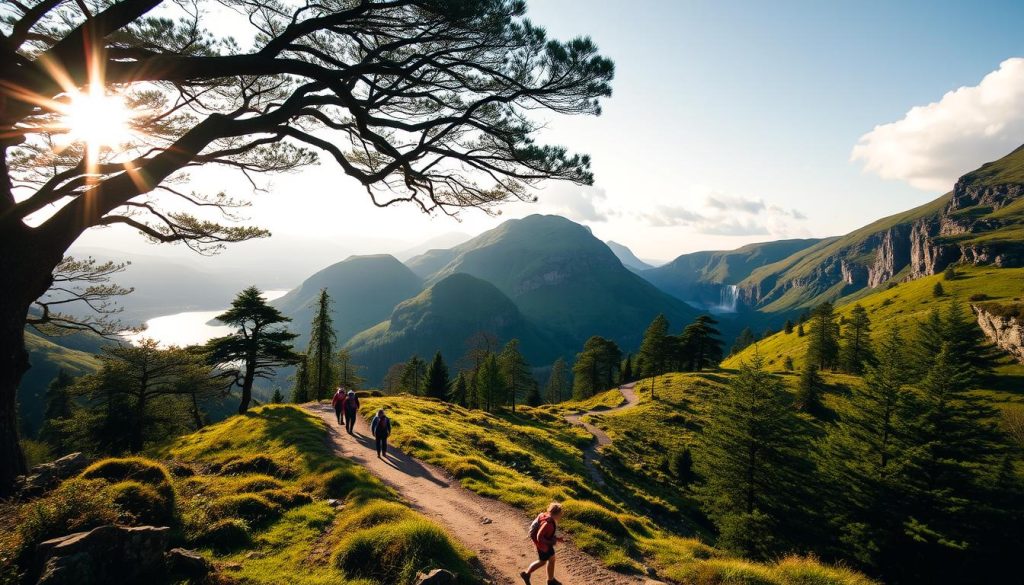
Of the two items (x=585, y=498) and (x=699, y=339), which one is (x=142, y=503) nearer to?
(x=585, y=498)

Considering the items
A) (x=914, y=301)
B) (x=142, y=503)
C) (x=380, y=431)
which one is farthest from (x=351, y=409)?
(x=914, y=301)

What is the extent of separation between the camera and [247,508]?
11.8 meters

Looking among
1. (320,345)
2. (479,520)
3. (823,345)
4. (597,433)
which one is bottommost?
(597,433)

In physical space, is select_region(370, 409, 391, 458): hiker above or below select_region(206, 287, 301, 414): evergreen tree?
below

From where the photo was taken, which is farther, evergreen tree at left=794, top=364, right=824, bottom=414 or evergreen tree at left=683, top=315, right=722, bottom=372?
evergreen tree at left=683, top=315, right=722, bottom=372

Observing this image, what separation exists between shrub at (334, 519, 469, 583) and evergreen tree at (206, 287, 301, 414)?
30985 mm

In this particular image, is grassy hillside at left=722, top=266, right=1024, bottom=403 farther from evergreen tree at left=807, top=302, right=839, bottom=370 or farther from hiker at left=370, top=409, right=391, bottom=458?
hiker at left=370, top=409, right=391, bottom=458

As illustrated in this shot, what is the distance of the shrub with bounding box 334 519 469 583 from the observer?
869cm

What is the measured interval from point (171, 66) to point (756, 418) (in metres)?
34.6

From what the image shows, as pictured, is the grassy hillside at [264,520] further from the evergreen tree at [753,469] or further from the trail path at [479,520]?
the evergreen tree at [753,469]

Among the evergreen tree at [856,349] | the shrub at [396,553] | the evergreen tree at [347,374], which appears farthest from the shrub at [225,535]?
the evergreen tree at [856,349]

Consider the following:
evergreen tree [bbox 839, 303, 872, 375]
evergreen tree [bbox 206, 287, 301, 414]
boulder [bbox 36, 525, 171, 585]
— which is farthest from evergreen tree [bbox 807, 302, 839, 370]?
boulder [bbox 36, 525, 171, 585]

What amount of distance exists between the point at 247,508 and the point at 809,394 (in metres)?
75.5

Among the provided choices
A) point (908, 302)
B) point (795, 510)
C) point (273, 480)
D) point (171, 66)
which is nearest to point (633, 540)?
point (273, 480)
